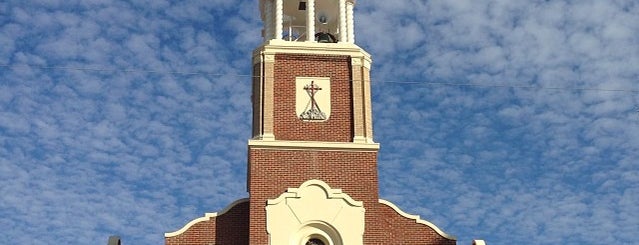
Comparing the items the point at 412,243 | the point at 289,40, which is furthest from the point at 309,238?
the point at 289,40

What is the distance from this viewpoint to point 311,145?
24.8 m

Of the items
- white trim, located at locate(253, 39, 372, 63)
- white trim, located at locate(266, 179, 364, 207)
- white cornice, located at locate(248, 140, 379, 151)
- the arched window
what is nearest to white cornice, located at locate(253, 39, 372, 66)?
white trim, located at locate(253, 39, 372, 63)

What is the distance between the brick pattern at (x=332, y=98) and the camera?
993 inches

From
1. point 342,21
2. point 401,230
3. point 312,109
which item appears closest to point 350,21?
point 342,21

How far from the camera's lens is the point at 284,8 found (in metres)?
28.9

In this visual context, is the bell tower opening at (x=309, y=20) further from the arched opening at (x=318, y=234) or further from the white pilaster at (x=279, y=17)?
the arched opening at (x=318, y=234)

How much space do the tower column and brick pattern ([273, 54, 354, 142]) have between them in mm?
869

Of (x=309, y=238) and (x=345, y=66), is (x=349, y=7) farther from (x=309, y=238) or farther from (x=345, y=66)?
(x=309, y=238)

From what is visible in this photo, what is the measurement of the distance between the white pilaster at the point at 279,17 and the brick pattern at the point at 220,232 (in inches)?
190

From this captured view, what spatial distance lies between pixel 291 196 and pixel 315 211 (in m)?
0.65

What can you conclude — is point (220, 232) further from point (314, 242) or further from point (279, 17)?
point (279, 17)

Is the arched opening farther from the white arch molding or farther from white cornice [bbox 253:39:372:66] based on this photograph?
white cornice [bbox 253:39:372:66]

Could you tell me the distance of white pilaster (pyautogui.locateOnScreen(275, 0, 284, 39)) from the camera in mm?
27016

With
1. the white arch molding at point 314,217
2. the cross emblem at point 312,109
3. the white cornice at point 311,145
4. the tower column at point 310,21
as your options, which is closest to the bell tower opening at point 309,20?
the tower column at point 310,21
